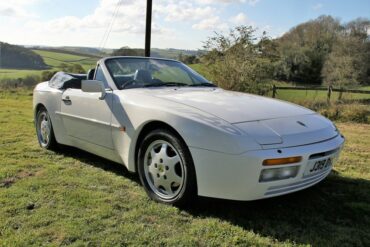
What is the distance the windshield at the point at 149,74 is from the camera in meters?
4.43

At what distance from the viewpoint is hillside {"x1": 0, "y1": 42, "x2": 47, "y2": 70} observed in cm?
2955

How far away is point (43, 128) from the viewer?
570cm

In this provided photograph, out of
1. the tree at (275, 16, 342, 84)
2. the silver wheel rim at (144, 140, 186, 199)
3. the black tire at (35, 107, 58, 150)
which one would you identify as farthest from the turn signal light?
the tree at (275, 16, 342, 84)

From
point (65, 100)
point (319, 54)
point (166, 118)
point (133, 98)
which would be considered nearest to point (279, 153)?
point (166, 118)

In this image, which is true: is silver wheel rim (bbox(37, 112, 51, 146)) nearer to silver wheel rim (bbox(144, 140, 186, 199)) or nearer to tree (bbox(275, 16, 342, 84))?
silver wheel rim (bbox(144, 140, 186, 199))

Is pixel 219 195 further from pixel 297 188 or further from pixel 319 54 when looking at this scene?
pixel 319 54

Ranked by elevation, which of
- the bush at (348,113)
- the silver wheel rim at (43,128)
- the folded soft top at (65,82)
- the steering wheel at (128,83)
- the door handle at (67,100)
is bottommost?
the bush at (348,113)

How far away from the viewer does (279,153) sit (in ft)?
9.78

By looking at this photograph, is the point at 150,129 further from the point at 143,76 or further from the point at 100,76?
the point at 100,76

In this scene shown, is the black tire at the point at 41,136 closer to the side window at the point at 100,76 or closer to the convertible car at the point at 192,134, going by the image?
the convertible car at the point at 192,134

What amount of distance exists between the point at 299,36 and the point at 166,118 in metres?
53.7

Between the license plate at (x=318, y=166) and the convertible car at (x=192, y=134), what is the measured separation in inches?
0.6

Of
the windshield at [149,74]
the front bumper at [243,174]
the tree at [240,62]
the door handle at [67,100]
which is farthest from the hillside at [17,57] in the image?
the front bumper at [243,174]

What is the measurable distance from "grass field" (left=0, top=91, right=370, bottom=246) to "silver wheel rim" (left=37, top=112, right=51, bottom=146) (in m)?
0.91
